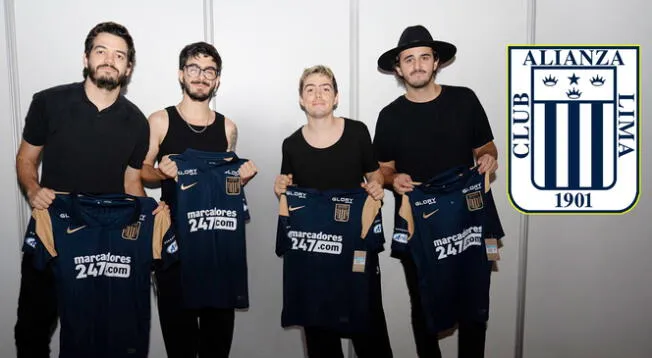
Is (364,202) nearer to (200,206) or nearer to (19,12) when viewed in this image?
(200,206)

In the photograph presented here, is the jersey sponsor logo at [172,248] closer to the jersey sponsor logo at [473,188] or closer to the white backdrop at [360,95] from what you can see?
the white backdrop at [360,95]

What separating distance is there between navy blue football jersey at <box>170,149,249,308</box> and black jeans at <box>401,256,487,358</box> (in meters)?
0.90

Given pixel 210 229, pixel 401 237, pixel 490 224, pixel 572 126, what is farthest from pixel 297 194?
pixel 572 126

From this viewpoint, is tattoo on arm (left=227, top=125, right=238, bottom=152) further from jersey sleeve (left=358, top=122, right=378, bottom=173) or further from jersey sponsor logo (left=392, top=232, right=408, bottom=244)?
jersey sponsor logo (left=392, top=232, right=408, bottom=244)

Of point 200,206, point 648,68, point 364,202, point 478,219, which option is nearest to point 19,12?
point 200,206

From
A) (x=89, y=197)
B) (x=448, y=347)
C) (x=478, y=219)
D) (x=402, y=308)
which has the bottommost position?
(x=448, y=347)

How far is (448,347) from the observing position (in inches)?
116

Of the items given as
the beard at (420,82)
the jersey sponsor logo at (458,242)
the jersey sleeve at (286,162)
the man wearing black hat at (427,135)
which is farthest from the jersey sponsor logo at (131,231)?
the beard at (420,82)

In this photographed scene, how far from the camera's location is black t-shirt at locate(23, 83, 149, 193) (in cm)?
229

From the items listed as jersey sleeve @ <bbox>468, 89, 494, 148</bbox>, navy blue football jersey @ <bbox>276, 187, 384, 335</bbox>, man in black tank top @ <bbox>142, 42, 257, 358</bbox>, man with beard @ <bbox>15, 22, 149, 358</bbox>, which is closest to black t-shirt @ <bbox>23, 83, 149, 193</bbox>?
man with beard @ <bbox>15, 22, 149, 358</bbox>

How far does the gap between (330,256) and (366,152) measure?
59 centimetres

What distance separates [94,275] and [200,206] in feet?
1.87

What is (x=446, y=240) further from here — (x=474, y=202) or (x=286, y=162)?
(x=286, y=162)

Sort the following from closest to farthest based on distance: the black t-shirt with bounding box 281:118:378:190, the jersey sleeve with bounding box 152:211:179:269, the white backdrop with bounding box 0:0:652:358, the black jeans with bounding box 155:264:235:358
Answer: the jersey sleeve with bounding box 152:211:179:269, the black jeans with bounding box 155:264:235:358, the black t-shirt with bounding box 281:118:378:190, the white backdrop with bounding box 0:0:652:358
